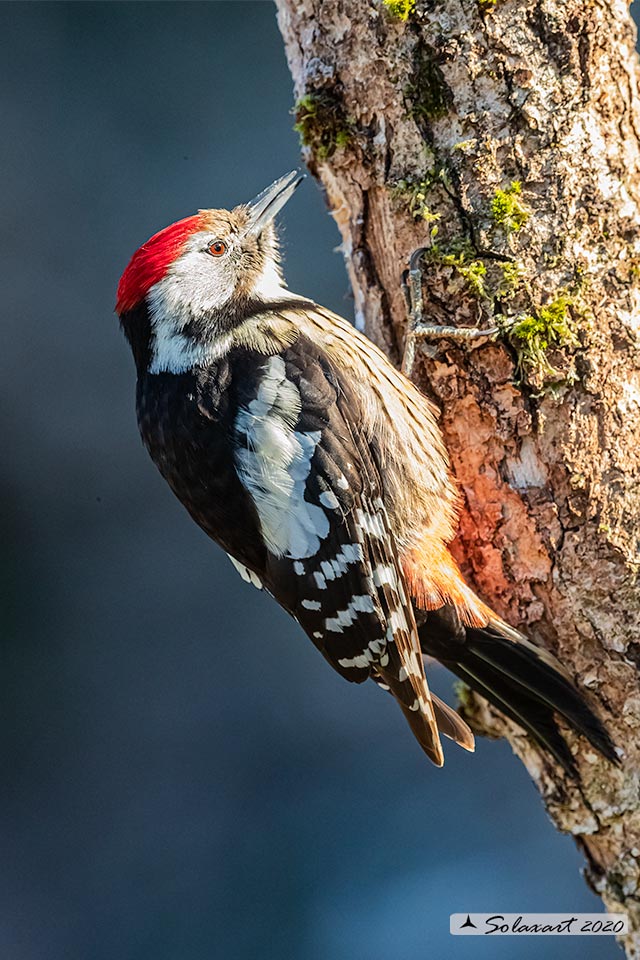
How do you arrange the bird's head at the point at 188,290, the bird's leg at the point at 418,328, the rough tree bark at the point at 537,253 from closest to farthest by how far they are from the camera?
1. the rough tree bark at the point at 537,253
2. the bird's leg at the point at 418,328
3. the bird's head at the point at 188,290

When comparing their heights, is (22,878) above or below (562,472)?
below

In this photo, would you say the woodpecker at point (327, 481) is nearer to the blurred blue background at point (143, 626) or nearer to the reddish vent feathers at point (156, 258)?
the reddish vent feathers at point (156, 258)

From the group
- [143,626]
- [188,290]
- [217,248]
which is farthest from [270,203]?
[143,626]

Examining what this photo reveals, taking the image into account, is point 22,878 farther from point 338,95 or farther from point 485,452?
point 338,95

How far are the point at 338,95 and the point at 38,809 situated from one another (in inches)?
156

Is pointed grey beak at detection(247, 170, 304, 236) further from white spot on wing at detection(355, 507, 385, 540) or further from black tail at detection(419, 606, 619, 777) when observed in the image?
black tail at detection(419, 606, 619, 777)

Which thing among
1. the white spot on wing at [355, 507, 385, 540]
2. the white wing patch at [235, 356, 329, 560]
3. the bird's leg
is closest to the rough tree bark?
→ the bird's leg

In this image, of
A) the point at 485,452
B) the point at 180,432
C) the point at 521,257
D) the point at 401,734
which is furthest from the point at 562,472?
the point at 401,734

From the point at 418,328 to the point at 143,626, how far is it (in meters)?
3.24

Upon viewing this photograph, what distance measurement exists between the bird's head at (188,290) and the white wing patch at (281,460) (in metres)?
0.26

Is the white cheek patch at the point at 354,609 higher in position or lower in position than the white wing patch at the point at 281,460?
lower

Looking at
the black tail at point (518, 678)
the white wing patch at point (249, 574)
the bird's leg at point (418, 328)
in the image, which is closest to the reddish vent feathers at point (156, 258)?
the bird's leg at point (418, 328)

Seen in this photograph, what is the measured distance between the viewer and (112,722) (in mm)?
5074

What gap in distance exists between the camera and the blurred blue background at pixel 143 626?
15.5 feet
